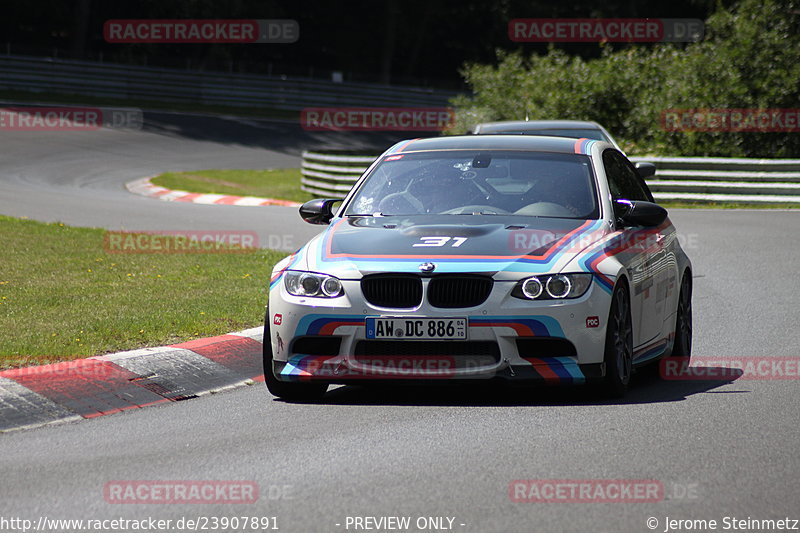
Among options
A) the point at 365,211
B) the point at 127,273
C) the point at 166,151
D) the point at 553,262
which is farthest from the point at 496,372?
the point at 166,151

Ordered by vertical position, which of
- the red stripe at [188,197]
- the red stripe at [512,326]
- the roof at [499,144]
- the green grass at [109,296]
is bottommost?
the red stripe at [188,197]

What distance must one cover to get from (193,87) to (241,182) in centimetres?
2196

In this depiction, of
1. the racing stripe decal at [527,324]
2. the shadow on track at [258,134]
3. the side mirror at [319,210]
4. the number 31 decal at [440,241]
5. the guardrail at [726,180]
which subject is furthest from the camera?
the shadow on track at [258,134]

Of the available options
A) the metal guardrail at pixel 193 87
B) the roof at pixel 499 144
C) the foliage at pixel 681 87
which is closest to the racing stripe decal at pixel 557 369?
the roof at pixel 499 144

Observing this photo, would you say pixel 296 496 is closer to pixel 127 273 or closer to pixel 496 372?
pixel 496 372

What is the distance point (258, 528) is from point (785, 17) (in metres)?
25.8

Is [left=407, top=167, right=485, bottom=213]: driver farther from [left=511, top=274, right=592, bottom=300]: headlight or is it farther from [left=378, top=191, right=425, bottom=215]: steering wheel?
[left=511, top=274, right=592, bottom=300]: headlight

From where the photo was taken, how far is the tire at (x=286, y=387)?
7.67m

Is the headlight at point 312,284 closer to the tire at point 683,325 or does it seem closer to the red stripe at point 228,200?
the tire at point 683,325

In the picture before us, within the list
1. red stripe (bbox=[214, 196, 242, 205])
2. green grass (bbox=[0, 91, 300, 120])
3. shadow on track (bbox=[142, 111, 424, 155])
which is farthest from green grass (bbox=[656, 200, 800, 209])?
green grass (bbox=[0, 91, 300, 120])

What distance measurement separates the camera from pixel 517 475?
5684 mm

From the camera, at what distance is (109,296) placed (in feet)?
37.1

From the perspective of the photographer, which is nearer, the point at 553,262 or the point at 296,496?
the point at 296,496

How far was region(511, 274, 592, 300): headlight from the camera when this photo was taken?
7.16 meters
